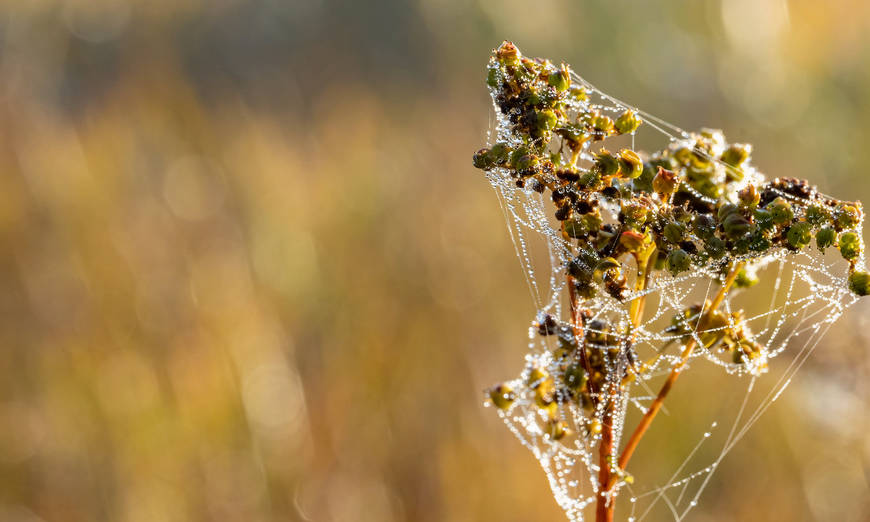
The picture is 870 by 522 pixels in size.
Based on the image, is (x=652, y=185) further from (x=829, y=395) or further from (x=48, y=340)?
(x=48, y=340)

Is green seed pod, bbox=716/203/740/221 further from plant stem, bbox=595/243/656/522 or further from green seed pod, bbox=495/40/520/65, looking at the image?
green seed pod, bbox=495/40/520/65

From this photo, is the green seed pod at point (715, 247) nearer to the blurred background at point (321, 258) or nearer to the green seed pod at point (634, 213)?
the green seed pod at point (634, 213)

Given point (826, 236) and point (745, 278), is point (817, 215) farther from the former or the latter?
point (745, 278)

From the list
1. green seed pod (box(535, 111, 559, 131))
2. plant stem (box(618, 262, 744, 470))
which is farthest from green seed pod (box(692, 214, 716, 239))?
green seed pod (box(535, 111, 559, 131))

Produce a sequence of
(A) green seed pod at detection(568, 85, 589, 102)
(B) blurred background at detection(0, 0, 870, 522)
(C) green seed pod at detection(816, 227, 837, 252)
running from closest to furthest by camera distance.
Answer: (C) green seed pod at detection(816, 227, 837, 252), (A) green seed pod at detection(568, 85, 589, 102), (B) blurred background at detection(0, 0, 870, 522)

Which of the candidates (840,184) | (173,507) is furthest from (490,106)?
(173,507)

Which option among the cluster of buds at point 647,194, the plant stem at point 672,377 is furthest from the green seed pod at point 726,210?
the plant stem at point 672,377

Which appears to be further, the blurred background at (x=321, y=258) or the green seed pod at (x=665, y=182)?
the blurred background at (x=321, y=258)

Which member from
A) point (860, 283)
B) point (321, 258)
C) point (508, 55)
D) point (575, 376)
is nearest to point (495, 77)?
point (508, 55)
